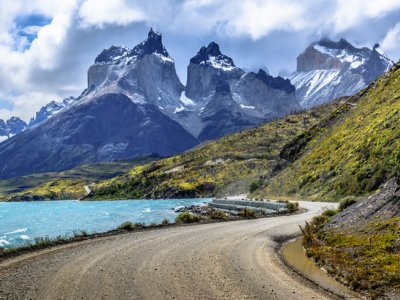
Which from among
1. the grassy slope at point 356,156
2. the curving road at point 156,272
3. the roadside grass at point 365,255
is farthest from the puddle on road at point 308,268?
the grassy slope at point 356,156

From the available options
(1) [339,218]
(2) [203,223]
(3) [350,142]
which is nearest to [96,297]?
(1) [339,218]

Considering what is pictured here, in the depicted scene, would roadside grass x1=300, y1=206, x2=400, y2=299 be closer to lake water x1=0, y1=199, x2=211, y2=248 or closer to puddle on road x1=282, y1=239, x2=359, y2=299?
puddle on road x1=282, y1=239, x2=359, y2=299

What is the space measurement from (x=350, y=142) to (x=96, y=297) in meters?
72.6

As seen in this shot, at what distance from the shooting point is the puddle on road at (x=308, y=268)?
18369mm

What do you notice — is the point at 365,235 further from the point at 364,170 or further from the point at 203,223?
the point at 364,170

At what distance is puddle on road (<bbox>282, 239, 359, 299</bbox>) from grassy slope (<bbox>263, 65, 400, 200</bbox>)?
1194 inches

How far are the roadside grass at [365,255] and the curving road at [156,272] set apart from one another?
2.06 meters

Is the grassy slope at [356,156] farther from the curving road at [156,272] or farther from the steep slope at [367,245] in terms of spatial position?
the curving road at [156,272]

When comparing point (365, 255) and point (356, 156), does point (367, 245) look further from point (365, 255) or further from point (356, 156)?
point (356, 156)

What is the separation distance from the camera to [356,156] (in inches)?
2830

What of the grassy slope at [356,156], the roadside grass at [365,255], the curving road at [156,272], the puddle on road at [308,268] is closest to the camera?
the curving road at [156,272]

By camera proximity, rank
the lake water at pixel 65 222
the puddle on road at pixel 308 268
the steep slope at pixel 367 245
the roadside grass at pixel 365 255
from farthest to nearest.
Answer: the lake water at pixel 65 222 < the puddle on road at pixel 308 268 < the steep slope at pixel 367 245 < the roadside grass at pixel 365 255

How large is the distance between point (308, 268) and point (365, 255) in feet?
9.58

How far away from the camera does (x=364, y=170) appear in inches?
2530
